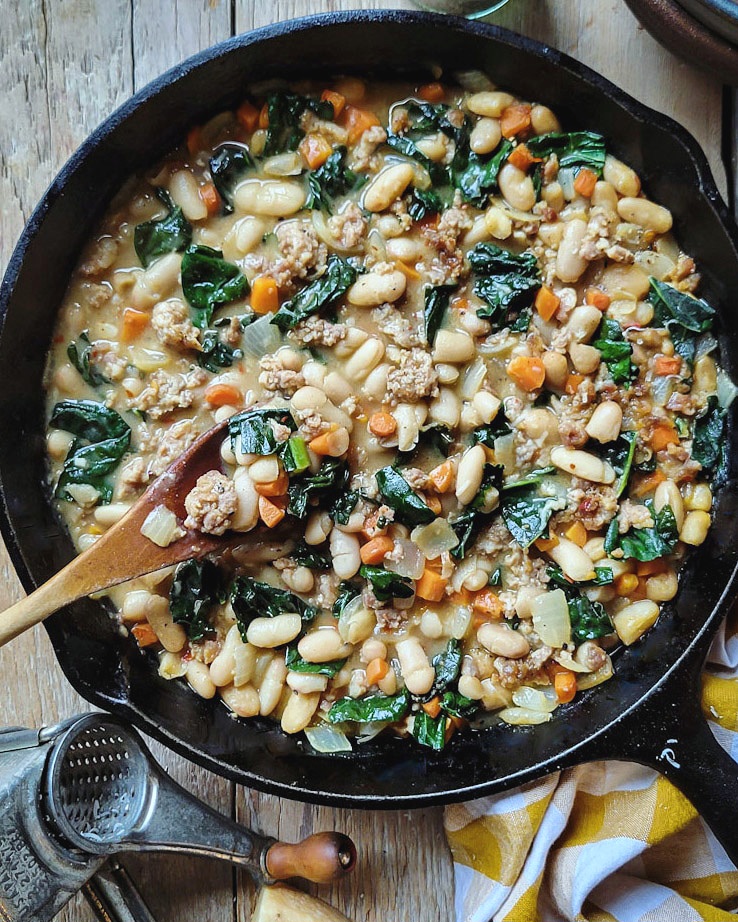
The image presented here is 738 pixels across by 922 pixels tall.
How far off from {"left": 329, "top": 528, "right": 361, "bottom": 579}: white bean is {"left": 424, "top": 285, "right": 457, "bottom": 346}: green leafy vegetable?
2.17 feet

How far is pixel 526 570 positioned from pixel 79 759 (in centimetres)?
149

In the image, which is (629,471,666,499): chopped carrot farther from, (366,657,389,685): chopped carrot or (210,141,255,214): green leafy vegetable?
(210,141,255,214): green leafy vegetable

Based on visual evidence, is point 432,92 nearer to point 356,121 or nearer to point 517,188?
point 356,121

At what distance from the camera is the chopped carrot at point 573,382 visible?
2.92 m

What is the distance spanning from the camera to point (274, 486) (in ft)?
9.05

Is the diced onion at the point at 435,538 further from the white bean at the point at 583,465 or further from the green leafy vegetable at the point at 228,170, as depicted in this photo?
the green leafy vegetable at the point at 228,170

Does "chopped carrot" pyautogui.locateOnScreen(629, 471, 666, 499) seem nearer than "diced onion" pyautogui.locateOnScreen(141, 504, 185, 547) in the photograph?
No

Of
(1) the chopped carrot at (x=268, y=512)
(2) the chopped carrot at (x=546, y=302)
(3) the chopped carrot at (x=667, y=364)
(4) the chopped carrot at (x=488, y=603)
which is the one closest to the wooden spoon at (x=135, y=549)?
(1) the chopped carrot at (x=268, y=512)

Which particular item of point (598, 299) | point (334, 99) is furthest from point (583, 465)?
point (334, 99)

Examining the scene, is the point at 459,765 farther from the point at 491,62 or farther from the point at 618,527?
the point at 491,62

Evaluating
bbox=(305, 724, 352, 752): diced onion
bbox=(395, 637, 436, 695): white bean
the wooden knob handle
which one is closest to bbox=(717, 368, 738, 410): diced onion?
bbox=(395, 637, 436, 695): white bean

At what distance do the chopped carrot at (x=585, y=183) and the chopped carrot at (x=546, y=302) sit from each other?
12.8 inches

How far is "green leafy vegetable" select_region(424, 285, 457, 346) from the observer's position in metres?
2.91

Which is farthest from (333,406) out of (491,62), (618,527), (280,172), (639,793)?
(639,793)
